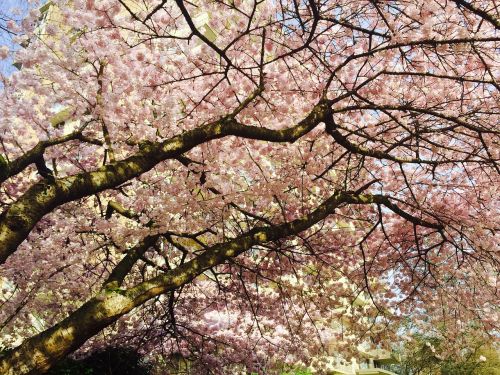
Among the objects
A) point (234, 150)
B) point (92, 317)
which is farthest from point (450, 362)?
point (92, 317)

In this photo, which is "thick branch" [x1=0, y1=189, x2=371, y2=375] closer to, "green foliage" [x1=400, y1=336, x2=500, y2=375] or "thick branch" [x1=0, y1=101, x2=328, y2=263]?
"thick branch" [x1=0, y1=101, x2=328, y2=263]

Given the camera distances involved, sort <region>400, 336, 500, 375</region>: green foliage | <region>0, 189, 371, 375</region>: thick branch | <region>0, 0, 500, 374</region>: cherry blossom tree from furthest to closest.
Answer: <region>400, 336, 500, 375</region>: green foliage → <region>0, 0, 500, 374</region>: cherry blossom tree → <region>0, 189, 371, 375</region>: thick branch

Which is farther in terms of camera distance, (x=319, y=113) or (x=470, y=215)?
(x=470, y=215)

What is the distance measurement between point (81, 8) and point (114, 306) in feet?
14.1

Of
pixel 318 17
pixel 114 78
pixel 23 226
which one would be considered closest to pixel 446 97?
pixel 318 17

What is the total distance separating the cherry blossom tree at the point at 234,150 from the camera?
437 cm

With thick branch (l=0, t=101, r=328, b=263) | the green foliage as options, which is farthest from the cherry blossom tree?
the green foliage

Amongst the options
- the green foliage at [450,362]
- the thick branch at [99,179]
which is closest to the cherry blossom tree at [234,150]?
the thick branch at [99,179]

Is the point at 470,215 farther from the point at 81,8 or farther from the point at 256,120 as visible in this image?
the point at 81,8

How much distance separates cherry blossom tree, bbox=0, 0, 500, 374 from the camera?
437cm

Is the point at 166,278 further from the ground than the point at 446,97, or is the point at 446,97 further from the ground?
the point at 446,97

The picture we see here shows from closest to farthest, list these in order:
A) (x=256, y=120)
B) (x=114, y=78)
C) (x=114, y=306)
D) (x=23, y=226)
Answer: (x=23, y=226) → (x=114, y=306) → (x=114, y=78) → (x=256, y=120)

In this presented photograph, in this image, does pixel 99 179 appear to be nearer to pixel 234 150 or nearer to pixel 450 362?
pixel 234 150

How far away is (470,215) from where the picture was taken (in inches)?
324
